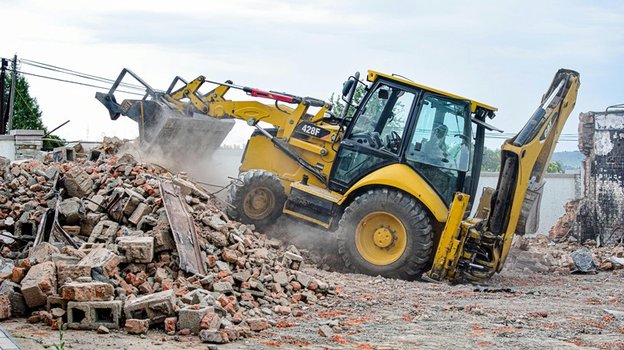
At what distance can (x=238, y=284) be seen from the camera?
30.5 ft

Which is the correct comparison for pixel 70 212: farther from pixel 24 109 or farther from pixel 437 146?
pixel 24 109

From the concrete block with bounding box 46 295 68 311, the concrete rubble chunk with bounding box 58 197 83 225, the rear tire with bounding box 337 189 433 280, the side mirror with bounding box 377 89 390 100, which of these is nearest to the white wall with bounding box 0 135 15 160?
the concrete rubble chunk with bounding box 58 197 83 225

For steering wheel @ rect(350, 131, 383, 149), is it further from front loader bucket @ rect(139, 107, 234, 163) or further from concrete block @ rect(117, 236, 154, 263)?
concrete block @ rect(117, 236, 154, 263)

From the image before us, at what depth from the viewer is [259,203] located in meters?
12.5

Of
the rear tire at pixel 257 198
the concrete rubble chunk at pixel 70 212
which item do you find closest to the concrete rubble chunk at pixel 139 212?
the concrete rubble chunk at pixel 70 212

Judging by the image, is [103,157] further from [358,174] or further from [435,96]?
[435,96]

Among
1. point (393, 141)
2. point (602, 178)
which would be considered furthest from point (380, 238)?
point (602, 178)

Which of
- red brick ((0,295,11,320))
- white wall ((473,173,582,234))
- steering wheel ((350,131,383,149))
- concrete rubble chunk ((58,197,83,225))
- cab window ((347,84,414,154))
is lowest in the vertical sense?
red brick ((0,295,11,320))

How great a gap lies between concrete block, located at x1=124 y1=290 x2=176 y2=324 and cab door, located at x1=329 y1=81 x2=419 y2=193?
499 cm

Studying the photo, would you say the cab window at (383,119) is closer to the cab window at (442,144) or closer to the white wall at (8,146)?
the cab window at (442,144)

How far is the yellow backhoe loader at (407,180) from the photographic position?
1152cm

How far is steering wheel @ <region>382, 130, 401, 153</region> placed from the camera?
39.2 ft

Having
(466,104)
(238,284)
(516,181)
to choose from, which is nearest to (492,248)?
(516,181)

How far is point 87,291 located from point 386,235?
510 centimetres
